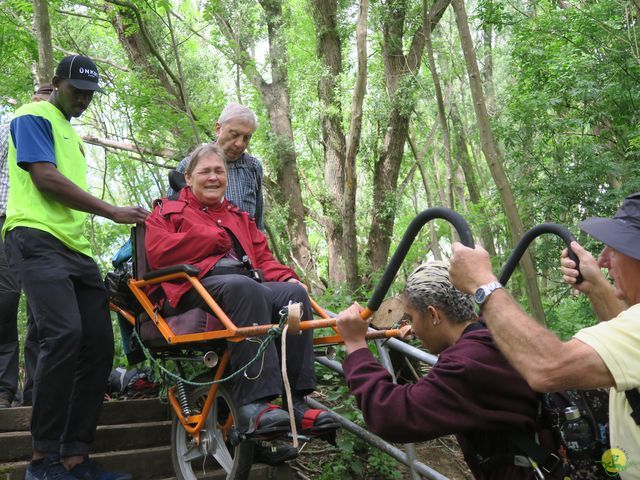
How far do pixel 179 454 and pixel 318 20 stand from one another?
33.2 ft

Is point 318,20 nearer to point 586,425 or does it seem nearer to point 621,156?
point 621,156

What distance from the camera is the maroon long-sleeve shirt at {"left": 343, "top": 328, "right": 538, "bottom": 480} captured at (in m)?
2.10

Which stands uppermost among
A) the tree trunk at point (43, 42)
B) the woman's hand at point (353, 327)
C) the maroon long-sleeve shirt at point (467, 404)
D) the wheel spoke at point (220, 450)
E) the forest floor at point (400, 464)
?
the tree trunk at point (43, 42)

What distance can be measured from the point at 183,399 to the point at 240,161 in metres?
1.79

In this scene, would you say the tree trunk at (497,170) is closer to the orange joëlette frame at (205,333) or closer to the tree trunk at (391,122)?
the orange joëlette frame at (205,333)

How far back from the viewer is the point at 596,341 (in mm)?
1754

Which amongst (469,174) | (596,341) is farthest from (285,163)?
(596,341)

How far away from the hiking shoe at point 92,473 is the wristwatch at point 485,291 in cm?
258

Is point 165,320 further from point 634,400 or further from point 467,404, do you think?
point 634,400

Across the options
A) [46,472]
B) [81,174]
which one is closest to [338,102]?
[81,174]

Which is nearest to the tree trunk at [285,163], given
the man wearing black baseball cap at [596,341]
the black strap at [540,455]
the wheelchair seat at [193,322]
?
the wheelchair seat at [193,322]

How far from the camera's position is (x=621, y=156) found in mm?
10203

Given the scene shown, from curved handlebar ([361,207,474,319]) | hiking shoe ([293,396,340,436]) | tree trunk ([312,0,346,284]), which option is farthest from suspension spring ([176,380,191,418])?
tree trunk ([312,0,346,284])

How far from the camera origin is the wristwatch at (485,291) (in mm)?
1923
